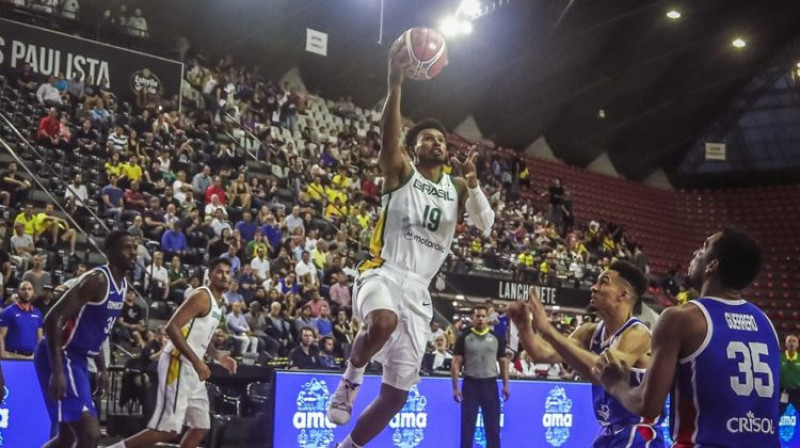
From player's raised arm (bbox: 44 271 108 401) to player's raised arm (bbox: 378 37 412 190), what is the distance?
2.39 metres

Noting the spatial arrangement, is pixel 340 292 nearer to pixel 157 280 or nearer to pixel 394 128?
pixel 157 280


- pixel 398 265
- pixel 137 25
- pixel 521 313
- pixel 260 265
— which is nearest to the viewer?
pixel 521 313

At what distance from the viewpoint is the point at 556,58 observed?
93.0 ft

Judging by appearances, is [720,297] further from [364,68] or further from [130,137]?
[364,68]

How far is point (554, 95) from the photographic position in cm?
3041

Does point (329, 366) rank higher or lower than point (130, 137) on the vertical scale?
lower

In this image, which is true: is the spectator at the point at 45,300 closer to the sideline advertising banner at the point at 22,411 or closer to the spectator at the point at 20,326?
the spectator at the point at 20,326

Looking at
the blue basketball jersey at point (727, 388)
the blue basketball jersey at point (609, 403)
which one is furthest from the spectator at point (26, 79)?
the blue basketball jersey at point (727, 388)

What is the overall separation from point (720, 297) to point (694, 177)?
113 feet

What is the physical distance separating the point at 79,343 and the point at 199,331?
1519 millimetres

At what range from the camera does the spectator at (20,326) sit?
37.1 ft

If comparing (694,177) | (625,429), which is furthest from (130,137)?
(694,177)

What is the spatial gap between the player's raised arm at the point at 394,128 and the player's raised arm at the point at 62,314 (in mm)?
2386

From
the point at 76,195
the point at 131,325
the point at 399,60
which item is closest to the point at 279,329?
the point at 131,325
